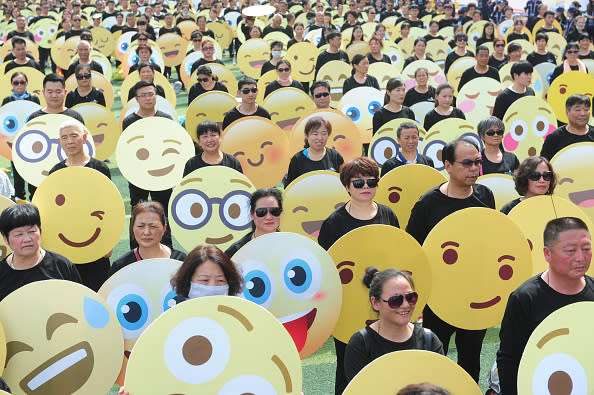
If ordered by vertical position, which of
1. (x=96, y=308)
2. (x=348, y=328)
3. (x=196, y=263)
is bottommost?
(x=348, y=328)

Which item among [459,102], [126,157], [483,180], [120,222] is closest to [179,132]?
[126,157]

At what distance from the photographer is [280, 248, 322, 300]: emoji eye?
423cm

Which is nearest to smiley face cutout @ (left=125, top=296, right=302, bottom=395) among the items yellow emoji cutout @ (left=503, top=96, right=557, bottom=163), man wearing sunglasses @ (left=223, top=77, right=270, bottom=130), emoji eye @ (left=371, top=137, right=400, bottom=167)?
emoji eye @ (left=371, top=137, right=400, bottom=167)

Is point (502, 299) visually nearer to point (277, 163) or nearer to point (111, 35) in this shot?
point (277, 163)

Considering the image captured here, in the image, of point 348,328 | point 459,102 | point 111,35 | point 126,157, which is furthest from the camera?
point 111,35

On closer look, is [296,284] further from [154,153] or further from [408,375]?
[154,153]

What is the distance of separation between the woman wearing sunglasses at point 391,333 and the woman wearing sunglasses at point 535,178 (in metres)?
1.90

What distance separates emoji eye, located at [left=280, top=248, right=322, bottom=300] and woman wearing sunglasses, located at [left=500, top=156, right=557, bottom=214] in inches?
64.5

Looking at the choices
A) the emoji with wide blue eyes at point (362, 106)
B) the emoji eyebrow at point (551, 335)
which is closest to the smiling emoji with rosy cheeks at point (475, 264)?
the emoji eyebrow at point (551, 335)

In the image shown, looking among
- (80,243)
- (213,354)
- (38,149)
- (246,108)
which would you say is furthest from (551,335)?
(38,149)

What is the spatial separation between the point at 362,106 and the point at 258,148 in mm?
2249

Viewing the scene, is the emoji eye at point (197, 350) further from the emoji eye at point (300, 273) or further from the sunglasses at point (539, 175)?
the sunglasses at point (539, 175)

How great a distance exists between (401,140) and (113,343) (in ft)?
11.4

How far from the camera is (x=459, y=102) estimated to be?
9.55 metres
